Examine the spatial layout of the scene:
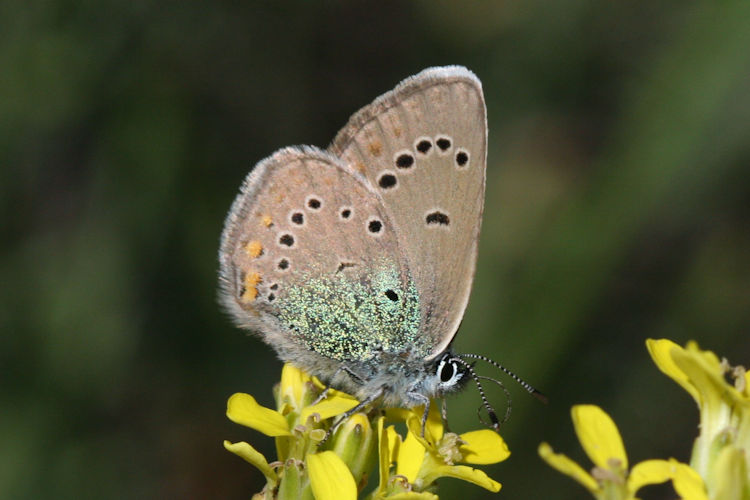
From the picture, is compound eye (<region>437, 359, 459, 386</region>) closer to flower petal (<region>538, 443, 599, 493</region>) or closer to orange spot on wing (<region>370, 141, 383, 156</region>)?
orange spot on wing (<region>370, 141, 383, 156</region>)

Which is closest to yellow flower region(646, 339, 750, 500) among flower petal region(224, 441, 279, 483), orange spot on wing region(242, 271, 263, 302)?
flower petal region(224, 441, 279, 483)

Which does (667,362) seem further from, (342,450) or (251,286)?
(251,286)

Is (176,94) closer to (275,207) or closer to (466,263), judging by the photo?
(275,207)

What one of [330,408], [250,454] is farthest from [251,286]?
[250,454]

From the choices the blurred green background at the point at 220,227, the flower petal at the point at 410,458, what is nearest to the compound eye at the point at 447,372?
the flower petal at the point at 410,458

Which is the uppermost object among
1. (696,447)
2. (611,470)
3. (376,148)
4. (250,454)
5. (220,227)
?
(376,148)
